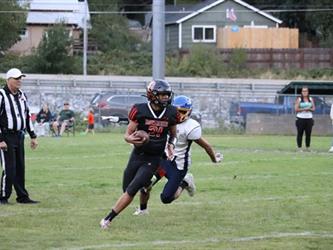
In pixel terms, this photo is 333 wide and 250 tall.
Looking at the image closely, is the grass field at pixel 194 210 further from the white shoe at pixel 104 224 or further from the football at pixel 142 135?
the football at pixel 142 135

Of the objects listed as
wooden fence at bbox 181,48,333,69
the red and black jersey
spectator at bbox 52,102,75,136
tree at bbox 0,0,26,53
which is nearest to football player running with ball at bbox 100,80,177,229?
the red and black jersey

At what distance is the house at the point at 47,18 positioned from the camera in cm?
6900

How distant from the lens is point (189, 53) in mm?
63875

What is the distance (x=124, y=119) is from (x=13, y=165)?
2786 cm

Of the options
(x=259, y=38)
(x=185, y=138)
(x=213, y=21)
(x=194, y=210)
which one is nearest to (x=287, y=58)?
(x=259, y=38)

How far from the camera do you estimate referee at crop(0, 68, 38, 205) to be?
13.0 metres

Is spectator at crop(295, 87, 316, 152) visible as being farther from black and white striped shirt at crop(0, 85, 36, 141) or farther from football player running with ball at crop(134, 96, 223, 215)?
football player running with ball at crop(134, 96, 223, 215)

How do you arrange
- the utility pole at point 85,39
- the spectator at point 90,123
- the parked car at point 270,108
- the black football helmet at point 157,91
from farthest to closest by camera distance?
1. the utility pole at point 85,39
2. the parked car at point 270,108
3. the spectator at point 90,123
4. the black football helmet at point 157,91

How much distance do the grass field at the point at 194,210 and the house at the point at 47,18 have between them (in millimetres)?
48859

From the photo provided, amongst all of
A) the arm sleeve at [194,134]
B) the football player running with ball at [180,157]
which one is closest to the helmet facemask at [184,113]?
the football player running with ball at [180,157]

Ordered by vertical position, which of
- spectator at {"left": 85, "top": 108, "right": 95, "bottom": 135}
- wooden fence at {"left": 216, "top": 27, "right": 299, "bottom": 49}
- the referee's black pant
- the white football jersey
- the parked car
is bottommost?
spectator at {"left": 85, "top": 108, "right": 95, "bottom": 135}

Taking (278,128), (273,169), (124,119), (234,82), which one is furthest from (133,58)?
(273,169)

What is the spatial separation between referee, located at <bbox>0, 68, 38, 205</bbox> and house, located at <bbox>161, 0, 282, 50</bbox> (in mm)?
55685

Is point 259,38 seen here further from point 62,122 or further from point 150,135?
point 150,135
